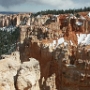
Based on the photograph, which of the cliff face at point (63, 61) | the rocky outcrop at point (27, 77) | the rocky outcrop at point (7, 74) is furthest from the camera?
the cliff face at point (63, 61)

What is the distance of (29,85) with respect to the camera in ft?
25.3

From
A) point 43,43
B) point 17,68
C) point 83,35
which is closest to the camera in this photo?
point 17,68

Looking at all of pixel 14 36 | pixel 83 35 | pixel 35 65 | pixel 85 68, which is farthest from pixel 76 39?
pixel 14 36

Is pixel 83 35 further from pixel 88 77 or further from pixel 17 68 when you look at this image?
pixel 17 68

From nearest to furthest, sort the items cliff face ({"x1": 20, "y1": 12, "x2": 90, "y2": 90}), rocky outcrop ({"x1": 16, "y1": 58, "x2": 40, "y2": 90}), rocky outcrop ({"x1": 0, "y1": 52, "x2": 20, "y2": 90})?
rocky outcrop ({"x1": 0, "y1": 52, "x2": 20, "y2": 90})
rocky outcrop ({"x1": 16, "y1": 58, "x2": 40, "y2": 90})
cliff face ({"x1": 20, "y1": 12, "x2": 90, "y2": 90})

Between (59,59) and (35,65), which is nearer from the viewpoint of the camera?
(35,65)

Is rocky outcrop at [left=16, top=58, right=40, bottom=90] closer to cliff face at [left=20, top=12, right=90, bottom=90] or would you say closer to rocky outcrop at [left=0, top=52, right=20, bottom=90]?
rocky outcrop at [left=0, top=52, right=20, bottom=90]

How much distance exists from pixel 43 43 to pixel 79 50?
3721 mm

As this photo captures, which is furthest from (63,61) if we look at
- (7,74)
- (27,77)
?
(7,74)

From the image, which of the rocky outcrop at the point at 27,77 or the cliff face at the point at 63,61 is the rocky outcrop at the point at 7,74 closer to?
the rocky outcrop at the point at 27,77

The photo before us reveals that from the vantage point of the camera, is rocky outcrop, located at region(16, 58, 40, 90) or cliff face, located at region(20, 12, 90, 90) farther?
cliff face, located at region(20, 12, 90, 90)

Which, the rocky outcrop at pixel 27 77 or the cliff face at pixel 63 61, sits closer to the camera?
the rocky outcrop at pixel 27 77

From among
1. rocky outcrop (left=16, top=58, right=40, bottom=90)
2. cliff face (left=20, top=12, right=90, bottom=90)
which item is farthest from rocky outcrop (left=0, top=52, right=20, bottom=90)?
cliff face (left=20, top=12, right=90, bottom=90)

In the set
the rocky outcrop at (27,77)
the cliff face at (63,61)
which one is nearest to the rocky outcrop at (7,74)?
the rocky outcrop at (27,77)
